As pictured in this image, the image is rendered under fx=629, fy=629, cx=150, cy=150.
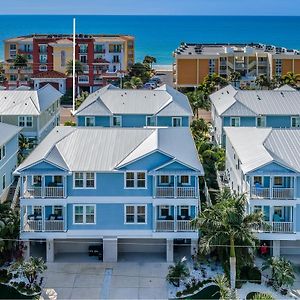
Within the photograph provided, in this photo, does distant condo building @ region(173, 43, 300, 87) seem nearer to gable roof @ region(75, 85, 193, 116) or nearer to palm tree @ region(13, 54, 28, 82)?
palm tree @ region(13, 54, 28, 82)

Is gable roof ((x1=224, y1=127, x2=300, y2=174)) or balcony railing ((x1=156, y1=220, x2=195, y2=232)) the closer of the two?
balcony railing ((x1=156, y1=220, x2=195, y2=232))

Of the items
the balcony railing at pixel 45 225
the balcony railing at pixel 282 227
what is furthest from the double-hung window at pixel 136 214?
the balcony railing at pixel 282 227

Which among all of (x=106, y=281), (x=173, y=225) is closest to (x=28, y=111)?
(x=173, y=225)

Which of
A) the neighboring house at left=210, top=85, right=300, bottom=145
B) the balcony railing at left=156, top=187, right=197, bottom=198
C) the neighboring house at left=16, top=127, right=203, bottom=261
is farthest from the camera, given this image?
the neighboring house at left=210, top=85, right=300, bottom=145

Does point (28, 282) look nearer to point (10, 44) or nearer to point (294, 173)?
point (294, 173)

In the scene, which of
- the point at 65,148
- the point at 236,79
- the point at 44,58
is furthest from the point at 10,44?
the point at 65,148

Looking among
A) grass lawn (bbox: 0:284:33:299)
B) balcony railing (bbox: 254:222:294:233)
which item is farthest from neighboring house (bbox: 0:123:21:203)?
balcony railing (bbox: 254:222:294:233)
